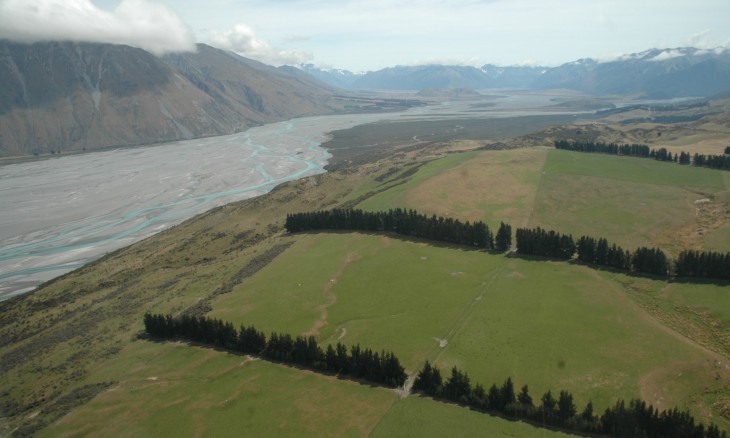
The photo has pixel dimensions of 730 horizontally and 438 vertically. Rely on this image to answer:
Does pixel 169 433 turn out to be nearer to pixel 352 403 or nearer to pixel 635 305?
pixel 352 403

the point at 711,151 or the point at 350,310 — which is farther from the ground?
the point at 711,151

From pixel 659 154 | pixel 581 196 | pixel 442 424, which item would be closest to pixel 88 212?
pixel 442 424

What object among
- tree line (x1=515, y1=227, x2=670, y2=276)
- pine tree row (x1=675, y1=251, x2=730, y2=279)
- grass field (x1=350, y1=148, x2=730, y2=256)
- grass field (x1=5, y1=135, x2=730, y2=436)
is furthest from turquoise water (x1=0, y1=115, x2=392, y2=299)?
pine tree row (x1=675, y1=251, x2=730, y2=279)

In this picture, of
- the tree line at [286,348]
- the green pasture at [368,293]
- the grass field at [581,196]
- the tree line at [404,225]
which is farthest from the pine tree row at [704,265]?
the tree line at [286,348]

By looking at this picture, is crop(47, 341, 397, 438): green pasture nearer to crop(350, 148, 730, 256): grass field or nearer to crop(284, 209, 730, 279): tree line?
crop(284, 209, 730, 279): tree line

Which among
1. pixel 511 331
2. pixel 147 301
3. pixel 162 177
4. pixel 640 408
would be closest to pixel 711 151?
pixel 511 331

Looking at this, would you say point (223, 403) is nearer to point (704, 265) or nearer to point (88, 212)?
point (704, 265)
